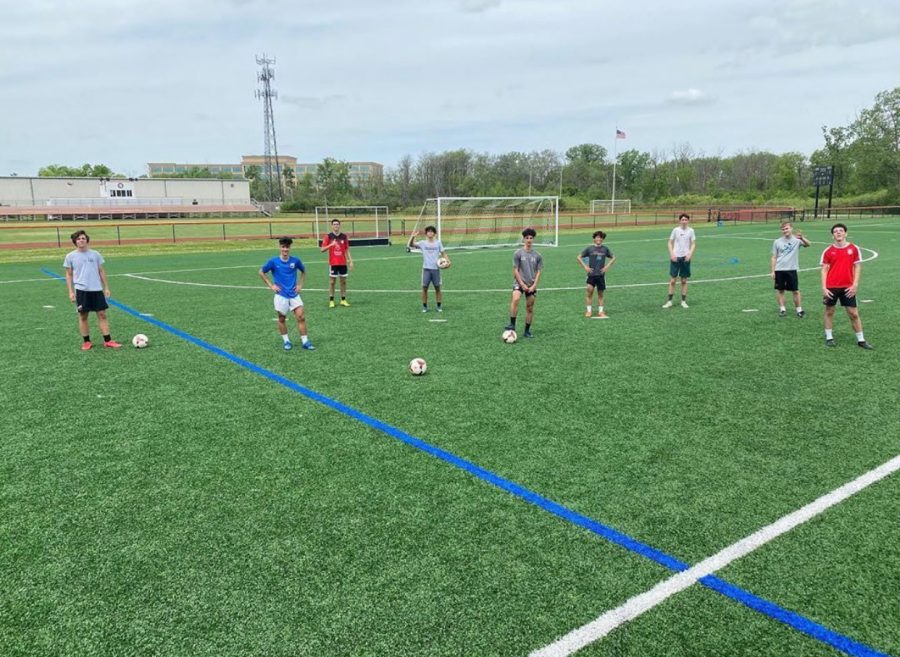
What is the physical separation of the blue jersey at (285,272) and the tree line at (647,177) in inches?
2877

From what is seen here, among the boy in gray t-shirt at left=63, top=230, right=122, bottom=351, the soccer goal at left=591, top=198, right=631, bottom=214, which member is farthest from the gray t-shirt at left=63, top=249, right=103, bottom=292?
the soccer goal at left=591, top=198, right=631, bottom=214

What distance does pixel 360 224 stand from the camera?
5006 centimetres

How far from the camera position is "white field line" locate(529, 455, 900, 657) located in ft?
11.2

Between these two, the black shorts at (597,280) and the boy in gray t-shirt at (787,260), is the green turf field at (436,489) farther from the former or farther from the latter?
the black shorts at (597,280)

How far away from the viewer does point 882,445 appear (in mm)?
5984

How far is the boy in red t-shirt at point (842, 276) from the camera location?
9461 mm

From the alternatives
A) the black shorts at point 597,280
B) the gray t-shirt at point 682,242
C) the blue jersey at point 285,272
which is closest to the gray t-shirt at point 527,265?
the black shorts at point 597,280

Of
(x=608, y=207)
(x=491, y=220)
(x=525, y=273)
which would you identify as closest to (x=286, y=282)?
(x=525, y=273)

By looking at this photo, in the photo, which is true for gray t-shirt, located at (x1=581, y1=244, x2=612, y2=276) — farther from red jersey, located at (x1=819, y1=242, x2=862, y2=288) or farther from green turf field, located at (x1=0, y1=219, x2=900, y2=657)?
red jersey, located at (x1=819, y1=242, x2=862, y2=288)

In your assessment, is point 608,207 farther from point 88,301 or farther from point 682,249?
point 88,301

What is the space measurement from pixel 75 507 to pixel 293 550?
2.00 meters

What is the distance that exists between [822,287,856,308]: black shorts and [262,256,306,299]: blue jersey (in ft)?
26.9

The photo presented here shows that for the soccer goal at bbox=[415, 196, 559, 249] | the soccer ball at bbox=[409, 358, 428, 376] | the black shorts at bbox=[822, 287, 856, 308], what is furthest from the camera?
the soccer goal at bbox=[415, 196, 559, 249]

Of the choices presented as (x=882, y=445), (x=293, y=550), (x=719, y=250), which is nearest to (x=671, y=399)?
(x=882, y=445)
